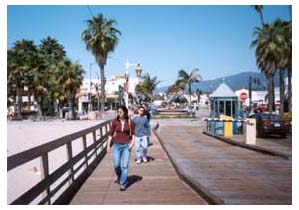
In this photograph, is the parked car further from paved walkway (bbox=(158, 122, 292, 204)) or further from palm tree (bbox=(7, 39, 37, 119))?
palm tree (bbox=(7, 39, 37, 119))

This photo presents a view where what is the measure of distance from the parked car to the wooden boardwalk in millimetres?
12434

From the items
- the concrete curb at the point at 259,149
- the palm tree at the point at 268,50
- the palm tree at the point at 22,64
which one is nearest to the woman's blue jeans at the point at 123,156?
the concrete curb at the point at 259,149

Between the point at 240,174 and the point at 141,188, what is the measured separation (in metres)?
2.79

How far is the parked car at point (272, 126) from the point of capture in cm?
2503

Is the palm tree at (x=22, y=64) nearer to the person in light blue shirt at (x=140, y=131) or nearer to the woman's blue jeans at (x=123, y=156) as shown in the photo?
the person in light blue shirt at (x=140, y=131)

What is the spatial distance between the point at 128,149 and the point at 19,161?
10.8ft

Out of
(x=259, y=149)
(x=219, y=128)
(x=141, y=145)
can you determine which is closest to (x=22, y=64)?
(x=219, y=128)

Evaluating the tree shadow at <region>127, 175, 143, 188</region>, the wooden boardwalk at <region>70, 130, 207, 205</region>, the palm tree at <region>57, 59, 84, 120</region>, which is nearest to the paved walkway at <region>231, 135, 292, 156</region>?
the wooden boardwalk at <region>70, 130, 207, 205</region>

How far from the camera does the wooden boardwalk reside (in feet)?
28.7

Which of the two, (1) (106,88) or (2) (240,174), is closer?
(2) (240,174)

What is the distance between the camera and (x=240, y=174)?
38.7ft

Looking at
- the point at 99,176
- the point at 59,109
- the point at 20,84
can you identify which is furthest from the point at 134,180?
the point at 59,109

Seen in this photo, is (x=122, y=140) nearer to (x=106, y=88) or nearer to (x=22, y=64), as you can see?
(x=22, y=64)
